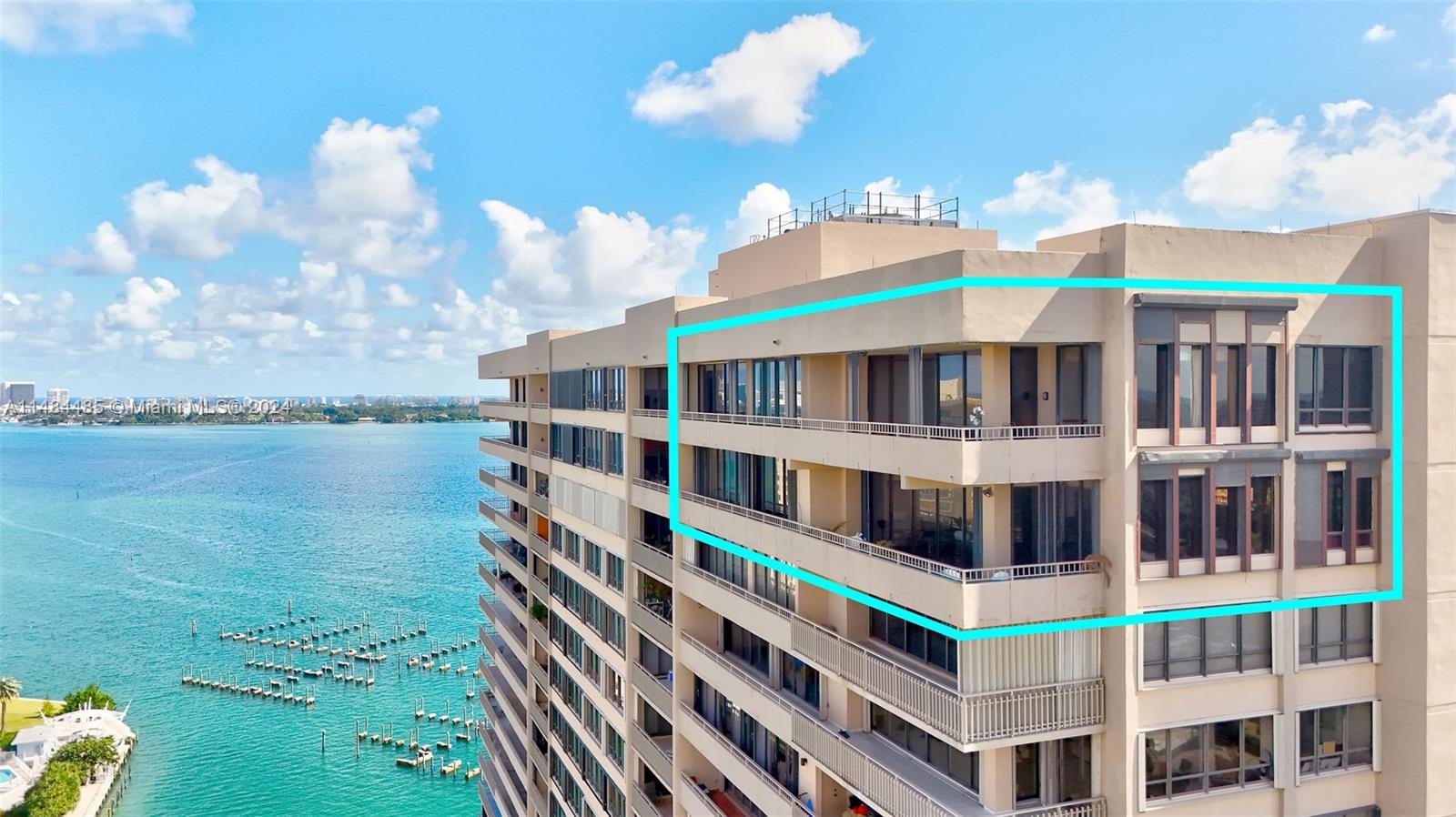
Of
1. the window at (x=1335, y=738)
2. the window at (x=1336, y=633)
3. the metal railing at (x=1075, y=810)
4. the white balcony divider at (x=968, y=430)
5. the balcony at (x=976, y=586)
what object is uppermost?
the white balcony divider at (x=968, y=430)

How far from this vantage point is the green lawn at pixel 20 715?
87081 mm

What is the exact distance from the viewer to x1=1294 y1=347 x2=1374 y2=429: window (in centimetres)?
1722

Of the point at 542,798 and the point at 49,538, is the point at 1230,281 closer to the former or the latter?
the point at 542,798

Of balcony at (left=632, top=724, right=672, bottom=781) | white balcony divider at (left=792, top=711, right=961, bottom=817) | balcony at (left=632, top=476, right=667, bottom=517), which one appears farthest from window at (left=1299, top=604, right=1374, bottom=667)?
balcony at (left=632, top=724, right=672, bottom=781)

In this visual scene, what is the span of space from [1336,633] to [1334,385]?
4917 mm

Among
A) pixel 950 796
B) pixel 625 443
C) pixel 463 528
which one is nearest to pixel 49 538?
pixel 463 528

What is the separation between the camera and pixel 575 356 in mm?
36250

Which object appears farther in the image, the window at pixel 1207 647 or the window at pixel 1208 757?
the window at pixel 1208 757

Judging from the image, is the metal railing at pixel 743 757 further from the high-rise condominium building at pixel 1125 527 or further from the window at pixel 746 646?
the window at pixel 746 646

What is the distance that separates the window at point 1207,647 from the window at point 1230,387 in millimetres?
3777

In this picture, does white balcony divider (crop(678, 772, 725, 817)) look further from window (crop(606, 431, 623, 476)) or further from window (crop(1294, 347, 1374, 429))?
window (crop(1294, 347, 1374, 429))

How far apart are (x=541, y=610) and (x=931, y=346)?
29.8 m

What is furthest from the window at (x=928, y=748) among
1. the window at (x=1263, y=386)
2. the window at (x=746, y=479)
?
the window at (x=1263, y=386)

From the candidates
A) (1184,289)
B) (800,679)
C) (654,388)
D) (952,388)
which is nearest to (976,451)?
(952,388)
